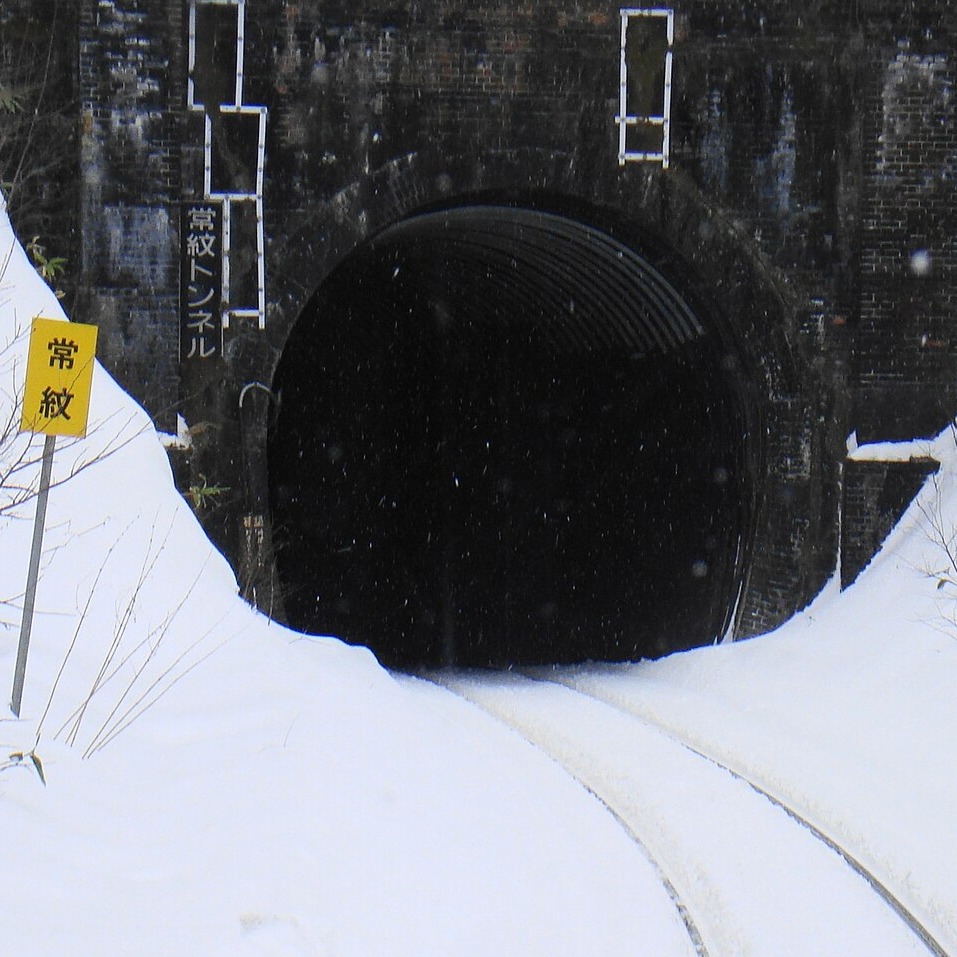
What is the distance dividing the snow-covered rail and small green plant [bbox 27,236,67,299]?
5165 mm

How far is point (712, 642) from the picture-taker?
1341 centimetres

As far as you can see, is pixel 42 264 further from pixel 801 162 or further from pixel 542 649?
pixel 542 649

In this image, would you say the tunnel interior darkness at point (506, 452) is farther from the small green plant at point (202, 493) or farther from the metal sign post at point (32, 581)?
the metal sign post at point (32, 581)

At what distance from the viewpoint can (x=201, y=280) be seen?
38.2 ft

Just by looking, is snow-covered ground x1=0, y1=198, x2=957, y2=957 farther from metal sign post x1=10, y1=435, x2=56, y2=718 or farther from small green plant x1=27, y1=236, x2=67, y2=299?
small green plant x1=27, y1=236, x2=67, y2=299

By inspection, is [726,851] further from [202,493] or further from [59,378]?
[202,493]

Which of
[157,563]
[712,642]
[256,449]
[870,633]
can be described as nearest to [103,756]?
[157,563]

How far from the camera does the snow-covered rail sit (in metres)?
5.32

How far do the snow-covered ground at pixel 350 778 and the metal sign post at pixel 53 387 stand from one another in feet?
2.81

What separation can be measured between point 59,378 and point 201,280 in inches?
244

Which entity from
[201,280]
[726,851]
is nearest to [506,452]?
[201,280]

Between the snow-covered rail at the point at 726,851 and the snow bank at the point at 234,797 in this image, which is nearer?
the snow bank at the point at 234,797

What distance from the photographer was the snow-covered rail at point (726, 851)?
5.32 meters

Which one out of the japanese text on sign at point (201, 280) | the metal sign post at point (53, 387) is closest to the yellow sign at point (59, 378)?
the metal sign post at point (53, 387)
